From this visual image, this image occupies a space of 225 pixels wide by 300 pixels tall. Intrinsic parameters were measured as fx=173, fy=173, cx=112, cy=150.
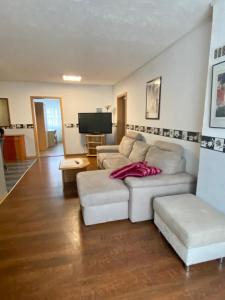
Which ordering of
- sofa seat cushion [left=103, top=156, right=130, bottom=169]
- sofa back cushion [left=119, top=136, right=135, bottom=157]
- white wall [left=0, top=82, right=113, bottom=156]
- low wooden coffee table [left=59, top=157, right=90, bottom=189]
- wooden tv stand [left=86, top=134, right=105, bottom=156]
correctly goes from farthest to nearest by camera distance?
wooden tv stand [left=86, top=134, right=105, bottom=156]
white wall [left=0, top=82, right=113, bottom=156]
sofa back cushion [left=119, top=136, right=135, bottom=157]
low wooden coffee table [left=59, top=157, right=90, bottom=189]
sofa seat cushion [left=103, top=156, right=130, bottom=169]

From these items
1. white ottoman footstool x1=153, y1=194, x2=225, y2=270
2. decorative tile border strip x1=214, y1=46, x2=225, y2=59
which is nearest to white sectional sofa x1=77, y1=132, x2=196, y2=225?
white ottoman footstool x1=153, y1=194, x2=225, y2=270

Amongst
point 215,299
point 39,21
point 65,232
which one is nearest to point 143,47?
point 39,21

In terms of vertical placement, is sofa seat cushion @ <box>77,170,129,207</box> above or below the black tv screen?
below

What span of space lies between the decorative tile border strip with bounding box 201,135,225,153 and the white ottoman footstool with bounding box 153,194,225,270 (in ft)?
1.94

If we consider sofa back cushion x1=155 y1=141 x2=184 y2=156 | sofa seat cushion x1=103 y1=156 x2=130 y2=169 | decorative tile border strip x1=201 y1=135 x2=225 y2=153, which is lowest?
sofa seat cushion x1=103 y1=156 x2=130 y2=169

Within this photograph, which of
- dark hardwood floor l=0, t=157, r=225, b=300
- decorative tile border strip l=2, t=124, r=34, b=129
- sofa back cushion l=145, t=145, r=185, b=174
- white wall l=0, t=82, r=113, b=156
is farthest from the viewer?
decorative tile border strip l=2, t=124, r=34, b=129

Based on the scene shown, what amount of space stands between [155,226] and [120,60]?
2962mm

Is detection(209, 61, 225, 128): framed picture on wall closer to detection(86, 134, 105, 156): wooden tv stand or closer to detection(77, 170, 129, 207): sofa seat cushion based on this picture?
detection(77, 170, 129, 207): sofa seat cushion

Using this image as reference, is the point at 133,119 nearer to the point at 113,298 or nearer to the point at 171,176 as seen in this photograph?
the point at 171,176

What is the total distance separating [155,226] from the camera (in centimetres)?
212

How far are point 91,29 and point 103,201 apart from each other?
7.00ft

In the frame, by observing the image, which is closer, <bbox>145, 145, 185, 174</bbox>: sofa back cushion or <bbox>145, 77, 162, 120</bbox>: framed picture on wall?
<bbox>145, 145, 185, 174</bbox>: sofa back cushion

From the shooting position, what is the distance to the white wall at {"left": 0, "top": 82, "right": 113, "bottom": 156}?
17.7 ft

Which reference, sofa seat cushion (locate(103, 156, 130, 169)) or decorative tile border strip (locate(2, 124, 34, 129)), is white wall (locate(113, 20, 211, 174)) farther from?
decorative tile border strip (locate(2, 124, 34, 129))
